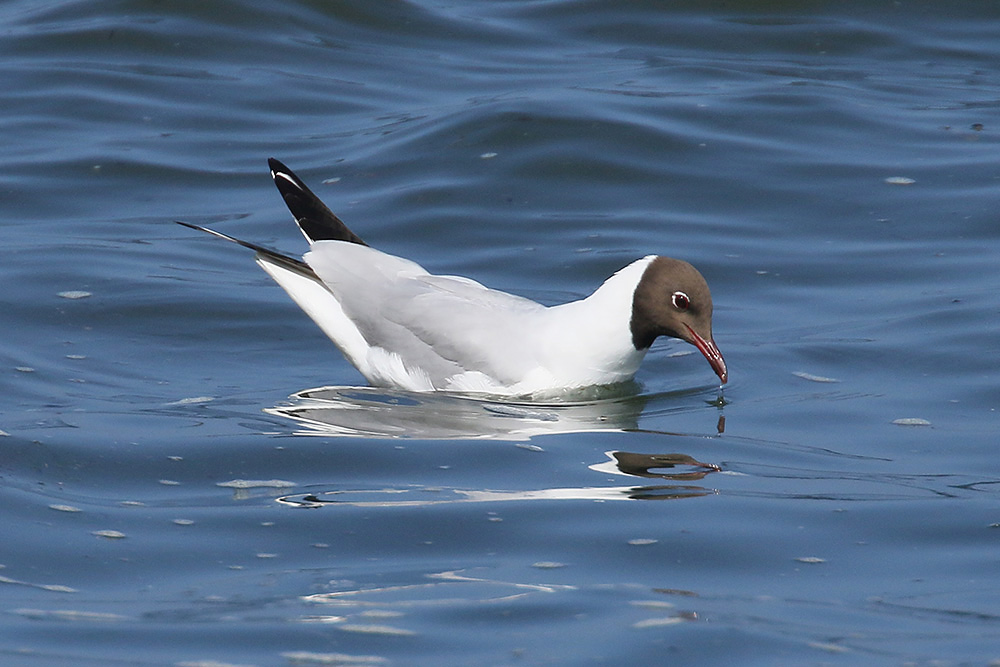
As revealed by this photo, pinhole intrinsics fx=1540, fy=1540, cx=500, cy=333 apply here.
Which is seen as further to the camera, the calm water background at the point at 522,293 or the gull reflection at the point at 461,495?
the gull reflection at the point at 461,495

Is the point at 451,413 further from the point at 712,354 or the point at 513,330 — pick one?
the point at 712,354

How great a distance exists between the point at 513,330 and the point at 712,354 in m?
0.88

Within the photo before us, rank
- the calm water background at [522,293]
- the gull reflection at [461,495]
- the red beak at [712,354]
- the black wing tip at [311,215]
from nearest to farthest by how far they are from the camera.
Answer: the calm water background at [522,293], the gull reflection at [461,495], the red beak at [712,354], the black wing tip at [311,215]

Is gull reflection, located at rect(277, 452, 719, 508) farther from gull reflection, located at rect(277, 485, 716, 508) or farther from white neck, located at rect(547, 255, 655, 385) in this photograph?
white neck, located at rect(547, 255, 655, 385)

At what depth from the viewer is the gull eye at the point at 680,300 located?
678cm

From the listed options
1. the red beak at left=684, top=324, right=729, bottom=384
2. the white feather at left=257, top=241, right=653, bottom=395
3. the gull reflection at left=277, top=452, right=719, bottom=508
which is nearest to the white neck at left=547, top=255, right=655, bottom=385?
the white feather at left=257, top=241, right=653, bottom=395

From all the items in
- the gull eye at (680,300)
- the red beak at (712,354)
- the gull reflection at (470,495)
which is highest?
the gull eye at (680,300)

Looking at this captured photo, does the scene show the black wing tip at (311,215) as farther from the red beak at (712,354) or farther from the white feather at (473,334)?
the red beak at (712,354)

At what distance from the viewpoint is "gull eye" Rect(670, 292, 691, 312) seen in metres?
6.78

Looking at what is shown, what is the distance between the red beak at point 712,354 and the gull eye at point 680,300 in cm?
9

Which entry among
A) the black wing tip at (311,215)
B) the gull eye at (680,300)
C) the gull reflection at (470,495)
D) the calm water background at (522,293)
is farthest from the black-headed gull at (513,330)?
the gull reflection at (470,495)

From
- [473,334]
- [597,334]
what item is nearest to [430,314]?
[473,334]

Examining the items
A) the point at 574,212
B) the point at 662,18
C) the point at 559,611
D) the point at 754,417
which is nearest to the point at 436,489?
the point at 559,611

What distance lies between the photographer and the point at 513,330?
6.79 meters
